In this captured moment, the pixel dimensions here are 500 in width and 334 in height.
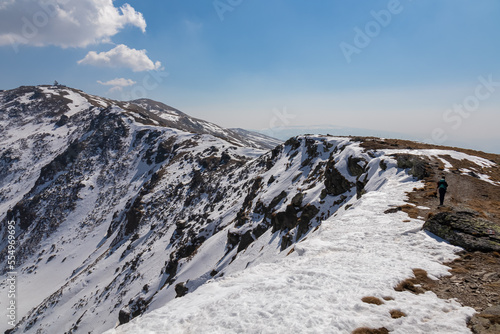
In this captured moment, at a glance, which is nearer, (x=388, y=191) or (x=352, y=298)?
(x=352, y=298)

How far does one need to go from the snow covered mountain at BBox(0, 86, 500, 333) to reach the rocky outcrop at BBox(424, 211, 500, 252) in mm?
870

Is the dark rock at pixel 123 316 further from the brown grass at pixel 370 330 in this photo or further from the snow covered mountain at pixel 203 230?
the brown grass at pixel 370 330

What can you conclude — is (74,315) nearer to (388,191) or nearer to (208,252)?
(208,252)

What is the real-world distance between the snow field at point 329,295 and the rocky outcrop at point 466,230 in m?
0.60

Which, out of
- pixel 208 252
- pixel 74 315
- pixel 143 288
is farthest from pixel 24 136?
pixel 208 252

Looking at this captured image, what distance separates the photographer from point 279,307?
311 inches

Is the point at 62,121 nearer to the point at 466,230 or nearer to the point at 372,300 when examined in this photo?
the point at 372,300

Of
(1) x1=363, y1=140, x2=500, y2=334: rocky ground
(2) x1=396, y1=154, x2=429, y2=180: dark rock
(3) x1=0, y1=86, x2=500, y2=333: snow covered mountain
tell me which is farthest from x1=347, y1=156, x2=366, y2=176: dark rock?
A: (1) x1=363, y1=140, x2=500, y2=334: rocky ground

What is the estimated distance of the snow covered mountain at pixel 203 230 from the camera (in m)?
8.22

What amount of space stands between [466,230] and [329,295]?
8298mm

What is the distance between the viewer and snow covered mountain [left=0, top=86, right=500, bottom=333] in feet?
27.0

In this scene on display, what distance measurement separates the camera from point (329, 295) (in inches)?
330

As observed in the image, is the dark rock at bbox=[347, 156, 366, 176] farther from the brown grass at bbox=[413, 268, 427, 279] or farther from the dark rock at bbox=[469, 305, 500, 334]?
the dark rock at bbox=[469, 305, 500, 334]

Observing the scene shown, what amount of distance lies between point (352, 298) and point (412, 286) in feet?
7.91
